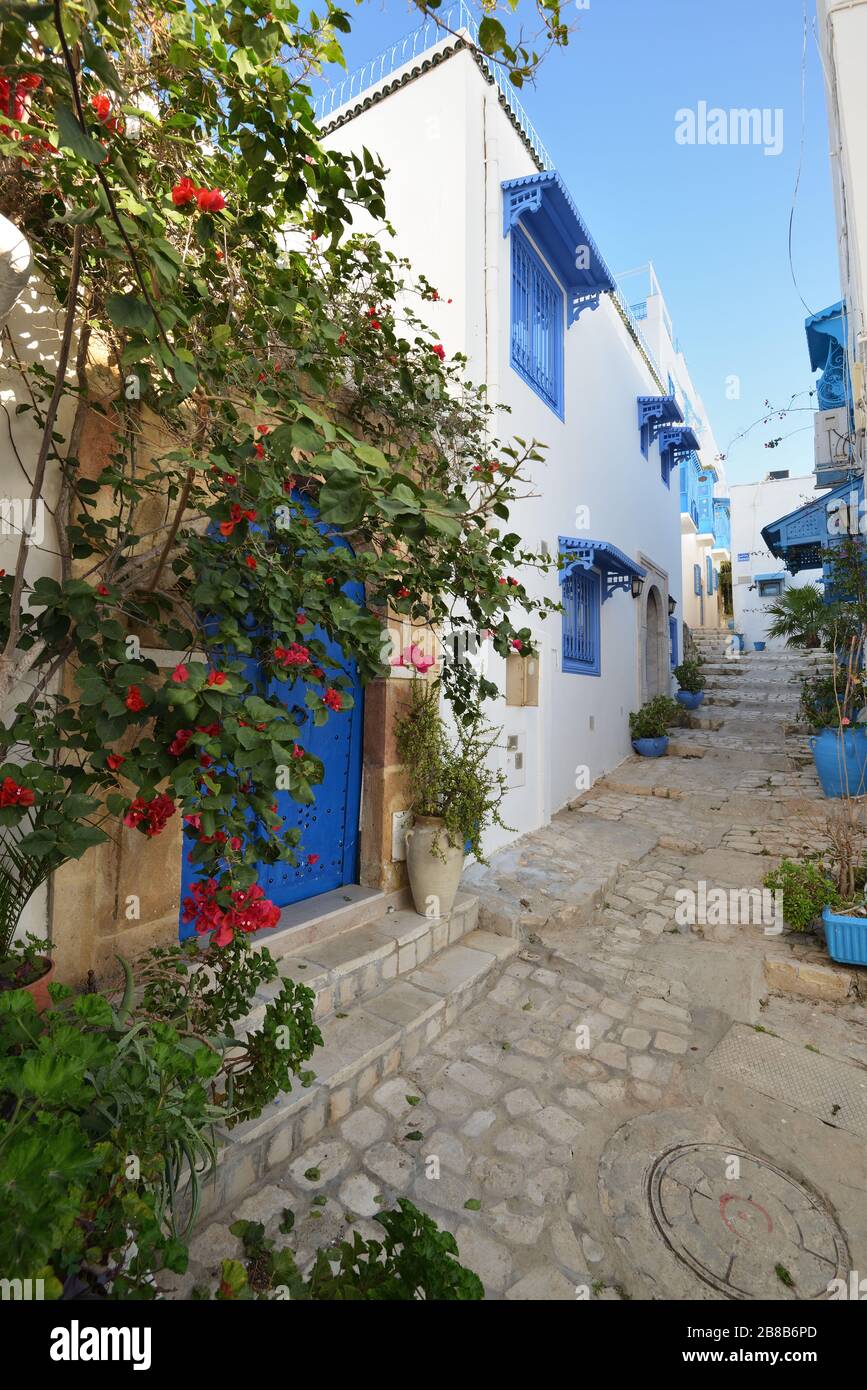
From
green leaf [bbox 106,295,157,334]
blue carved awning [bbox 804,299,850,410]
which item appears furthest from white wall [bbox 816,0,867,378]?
green leaf [bbox 106,295,157,334]

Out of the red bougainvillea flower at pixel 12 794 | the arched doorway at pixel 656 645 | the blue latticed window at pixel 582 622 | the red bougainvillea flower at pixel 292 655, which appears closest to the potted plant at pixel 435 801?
the red bougainvillea flower at pixel 292 655

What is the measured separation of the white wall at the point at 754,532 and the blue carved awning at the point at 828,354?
1444 cm

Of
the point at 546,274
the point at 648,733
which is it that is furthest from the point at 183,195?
the point at 648,733

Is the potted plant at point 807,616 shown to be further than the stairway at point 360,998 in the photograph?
Yes

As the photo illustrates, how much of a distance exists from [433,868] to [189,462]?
301 cm

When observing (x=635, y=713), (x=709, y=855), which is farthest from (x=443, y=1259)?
(x=635, y=713)

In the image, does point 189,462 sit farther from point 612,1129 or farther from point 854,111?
point 854,111

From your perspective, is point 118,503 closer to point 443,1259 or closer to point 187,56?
point 187,56

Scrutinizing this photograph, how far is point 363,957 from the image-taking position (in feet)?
11.3

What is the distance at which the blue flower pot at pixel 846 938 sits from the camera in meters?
3.90

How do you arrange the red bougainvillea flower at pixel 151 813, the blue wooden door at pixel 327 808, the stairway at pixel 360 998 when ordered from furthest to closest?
1. the blue wooden door at pixel 327 808
2. the stairway at pixel 360 998
3. the red bougainvillea flower at pixel 151 813

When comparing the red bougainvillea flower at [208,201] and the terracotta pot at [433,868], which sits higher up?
the red bougainvillea flower at [208,201]

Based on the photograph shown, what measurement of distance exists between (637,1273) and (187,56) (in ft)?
12.9

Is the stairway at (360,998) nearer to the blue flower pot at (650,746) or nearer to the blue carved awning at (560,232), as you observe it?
the blue carved awning at (560,232)
